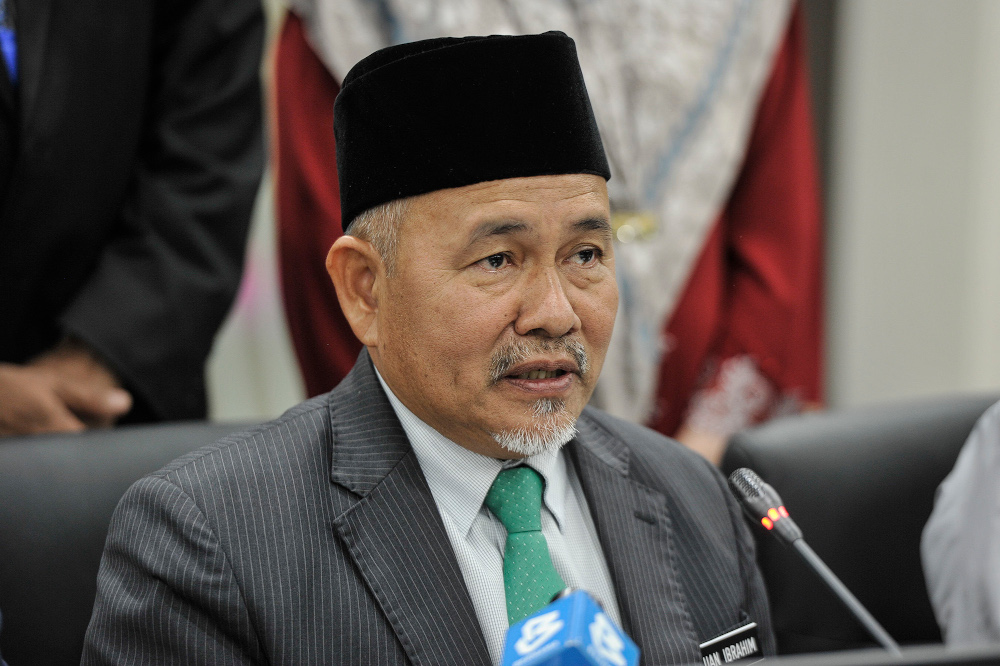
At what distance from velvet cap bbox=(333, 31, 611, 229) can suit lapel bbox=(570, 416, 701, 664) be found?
1.43 feet

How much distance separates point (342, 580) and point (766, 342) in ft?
4.38

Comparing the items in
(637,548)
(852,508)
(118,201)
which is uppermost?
(118,201)

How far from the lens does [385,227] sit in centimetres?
131

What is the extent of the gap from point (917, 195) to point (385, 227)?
2.71m

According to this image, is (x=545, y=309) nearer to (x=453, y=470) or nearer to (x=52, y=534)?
(x=453, y=470)

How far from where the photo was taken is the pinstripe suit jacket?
1.18 m

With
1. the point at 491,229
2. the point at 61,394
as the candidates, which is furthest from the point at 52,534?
the point at 491,229

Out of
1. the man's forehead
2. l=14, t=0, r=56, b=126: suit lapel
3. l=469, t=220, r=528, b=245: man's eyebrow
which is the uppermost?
l=14, t=0, r=56, b=126: suit lapel

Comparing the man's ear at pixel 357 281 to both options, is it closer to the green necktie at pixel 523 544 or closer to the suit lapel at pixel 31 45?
the green necktie at pixel 523 544

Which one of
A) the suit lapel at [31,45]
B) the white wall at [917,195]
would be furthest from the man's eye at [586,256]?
the white wall at [917,195]

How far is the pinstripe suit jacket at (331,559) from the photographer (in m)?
1.18

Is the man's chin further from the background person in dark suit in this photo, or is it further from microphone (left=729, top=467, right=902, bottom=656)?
the background person in dark suit

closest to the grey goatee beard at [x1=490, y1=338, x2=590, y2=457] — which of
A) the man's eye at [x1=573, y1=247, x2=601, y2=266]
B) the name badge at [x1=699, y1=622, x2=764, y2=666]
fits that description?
the man's eye at [x1=573, y1=247, x2=601, y2=266]

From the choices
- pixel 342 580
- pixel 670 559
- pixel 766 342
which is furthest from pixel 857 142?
pixel 342 580
